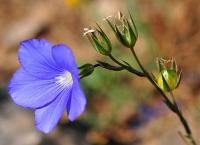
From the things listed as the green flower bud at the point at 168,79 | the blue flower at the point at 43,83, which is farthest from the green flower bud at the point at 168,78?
the blue flower at the point at 43,83

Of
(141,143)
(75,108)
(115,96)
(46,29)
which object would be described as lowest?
(141,143)

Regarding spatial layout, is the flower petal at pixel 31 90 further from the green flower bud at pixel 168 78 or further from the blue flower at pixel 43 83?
the green flower bud at pixel 168 78

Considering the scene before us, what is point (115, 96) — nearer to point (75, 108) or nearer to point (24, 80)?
point (24, 80)

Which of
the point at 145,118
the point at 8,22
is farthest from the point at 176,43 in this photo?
the point at 8,22

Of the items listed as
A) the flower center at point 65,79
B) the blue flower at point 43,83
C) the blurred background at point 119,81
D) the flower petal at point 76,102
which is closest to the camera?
the flower petal at point 76,102

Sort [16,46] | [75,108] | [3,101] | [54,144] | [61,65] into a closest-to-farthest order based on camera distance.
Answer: [75,108], [61,65], [54,144], [3,101], [16,46]

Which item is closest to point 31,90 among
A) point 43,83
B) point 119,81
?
point 43,83

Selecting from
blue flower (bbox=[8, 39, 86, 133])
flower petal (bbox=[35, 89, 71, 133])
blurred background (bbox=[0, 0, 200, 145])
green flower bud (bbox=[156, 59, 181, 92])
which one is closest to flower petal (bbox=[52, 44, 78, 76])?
blue flower (bbox=[8, 39, 86, 133])
